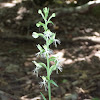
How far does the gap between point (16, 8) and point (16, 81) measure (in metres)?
5.11

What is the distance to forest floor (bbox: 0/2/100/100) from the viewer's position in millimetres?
3742

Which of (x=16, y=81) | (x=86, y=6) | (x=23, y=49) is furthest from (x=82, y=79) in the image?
(x=86, y=6)

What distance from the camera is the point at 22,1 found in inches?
345

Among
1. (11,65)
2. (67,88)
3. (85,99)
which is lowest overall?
(85,99)

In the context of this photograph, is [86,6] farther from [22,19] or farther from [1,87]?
[1,87]

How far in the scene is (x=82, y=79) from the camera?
411 centimetres

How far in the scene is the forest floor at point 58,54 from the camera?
374cm

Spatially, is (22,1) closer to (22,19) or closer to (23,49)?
(22,19)

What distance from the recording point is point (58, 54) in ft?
18.2

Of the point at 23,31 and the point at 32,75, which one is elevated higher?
the point at 23,31

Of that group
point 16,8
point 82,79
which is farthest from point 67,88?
point 16,8

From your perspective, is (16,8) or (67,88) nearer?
(67,88)

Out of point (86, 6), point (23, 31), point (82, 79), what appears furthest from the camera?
point (23, 31)

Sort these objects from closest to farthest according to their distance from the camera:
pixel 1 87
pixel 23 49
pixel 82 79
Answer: pixel 1 87
pixel 82 79
pixel 23 49
